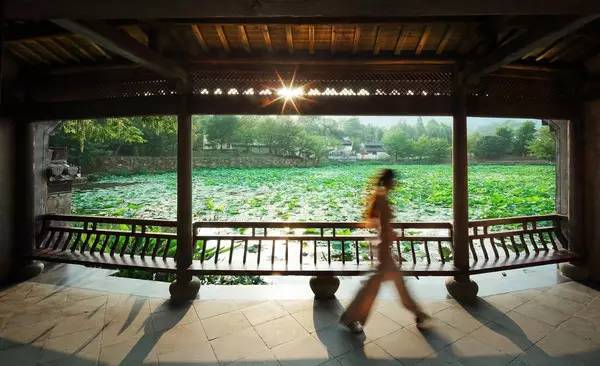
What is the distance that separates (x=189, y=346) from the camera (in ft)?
10.2

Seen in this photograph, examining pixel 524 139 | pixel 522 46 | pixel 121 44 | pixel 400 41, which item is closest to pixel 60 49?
pixel 121 44

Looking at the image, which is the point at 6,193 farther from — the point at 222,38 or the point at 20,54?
the point at 222,38

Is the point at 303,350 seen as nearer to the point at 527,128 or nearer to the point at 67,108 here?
the point at 67,108

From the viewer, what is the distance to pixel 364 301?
3.29 meters

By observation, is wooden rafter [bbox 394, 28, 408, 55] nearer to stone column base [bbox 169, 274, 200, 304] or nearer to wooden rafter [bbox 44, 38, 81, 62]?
stone column base [bbox 169, 274, 200, 304]

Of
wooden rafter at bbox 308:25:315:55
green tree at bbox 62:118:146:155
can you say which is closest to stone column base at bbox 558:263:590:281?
wooden rafter at bbox 308:25:315:55

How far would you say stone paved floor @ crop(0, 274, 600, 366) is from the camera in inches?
115

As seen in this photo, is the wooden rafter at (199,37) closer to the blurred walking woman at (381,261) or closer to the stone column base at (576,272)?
the blurred walking woman at (381,261)

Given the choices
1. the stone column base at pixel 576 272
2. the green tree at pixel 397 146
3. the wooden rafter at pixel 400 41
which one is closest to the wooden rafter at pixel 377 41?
the wooden rafter at pixel 400 41

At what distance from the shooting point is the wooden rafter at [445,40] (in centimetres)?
370

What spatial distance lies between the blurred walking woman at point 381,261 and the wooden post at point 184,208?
7.72 feet

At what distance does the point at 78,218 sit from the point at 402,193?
13022 millimetres

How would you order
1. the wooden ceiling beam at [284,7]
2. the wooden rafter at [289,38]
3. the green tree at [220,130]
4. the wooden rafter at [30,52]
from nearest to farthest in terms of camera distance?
the wooden ceiling beam at [284,7]
the wooden rafter at [289,38]
the wooden rafter at [30,52]
the green tree at [220,130]

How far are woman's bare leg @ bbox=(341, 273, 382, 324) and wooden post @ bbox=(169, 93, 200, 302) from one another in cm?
230
